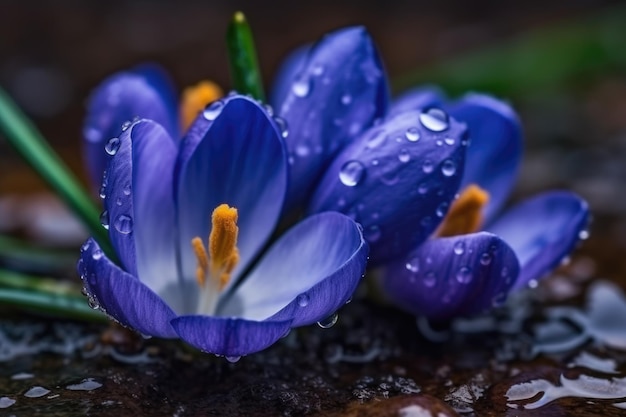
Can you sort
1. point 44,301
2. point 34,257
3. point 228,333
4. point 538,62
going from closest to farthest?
point 228,333 < point 44,301 < point 34,257 < point 538,62

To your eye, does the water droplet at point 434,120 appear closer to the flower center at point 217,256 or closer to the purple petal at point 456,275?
the purple petal at point 456,275

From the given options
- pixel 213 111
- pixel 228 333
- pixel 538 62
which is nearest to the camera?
pixel 228 333

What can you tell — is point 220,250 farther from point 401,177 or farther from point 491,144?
point 491,144

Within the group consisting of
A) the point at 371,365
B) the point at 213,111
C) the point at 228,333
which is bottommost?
the point at 371,365

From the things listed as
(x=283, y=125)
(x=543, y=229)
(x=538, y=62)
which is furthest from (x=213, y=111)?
(x=538, y=62)

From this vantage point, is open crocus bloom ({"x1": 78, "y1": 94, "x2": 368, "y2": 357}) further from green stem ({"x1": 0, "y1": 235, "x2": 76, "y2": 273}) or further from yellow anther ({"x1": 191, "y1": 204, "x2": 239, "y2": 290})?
green stem ({"x1": 0, "y1": 235, "x2": 76, "y2": 273})

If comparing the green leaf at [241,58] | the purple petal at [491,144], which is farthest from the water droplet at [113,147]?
the purple petal at [491,144]
